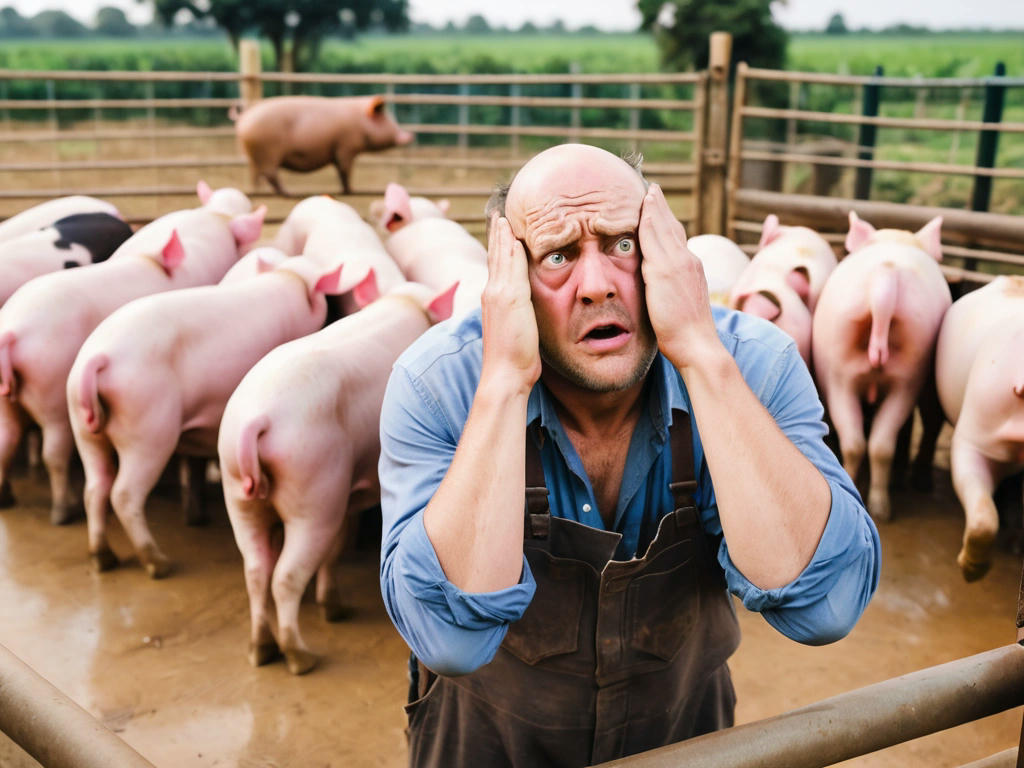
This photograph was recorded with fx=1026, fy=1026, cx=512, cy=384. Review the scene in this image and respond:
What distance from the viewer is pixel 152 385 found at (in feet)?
10.6

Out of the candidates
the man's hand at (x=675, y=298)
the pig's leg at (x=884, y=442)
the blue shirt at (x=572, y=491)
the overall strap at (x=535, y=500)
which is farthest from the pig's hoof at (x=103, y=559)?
the pig's leg at (x=884, y=442)

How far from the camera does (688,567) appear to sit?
5.50 ft

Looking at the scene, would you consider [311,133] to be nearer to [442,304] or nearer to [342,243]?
[342,243]

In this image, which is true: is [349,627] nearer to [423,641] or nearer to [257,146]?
[423,641]

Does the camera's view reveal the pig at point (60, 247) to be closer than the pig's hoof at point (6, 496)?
No

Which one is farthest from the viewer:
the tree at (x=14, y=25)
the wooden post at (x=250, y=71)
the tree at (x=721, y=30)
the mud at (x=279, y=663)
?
the tree at (x=14, y=25)

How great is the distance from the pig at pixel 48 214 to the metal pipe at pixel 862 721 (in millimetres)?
4455

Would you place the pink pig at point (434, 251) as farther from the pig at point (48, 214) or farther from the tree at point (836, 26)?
the tree at point (836, 26)

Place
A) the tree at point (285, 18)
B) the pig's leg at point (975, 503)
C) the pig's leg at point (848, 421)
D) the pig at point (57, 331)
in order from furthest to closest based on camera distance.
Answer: the tree at point (285, 18), the pig's leg at point (848, 421), the pig at point (57, 331), the pig's leg at point (975, 503)

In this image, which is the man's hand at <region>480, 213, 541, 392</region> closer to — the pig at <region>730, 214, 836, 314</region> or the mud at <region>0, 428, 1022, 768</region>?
the mud at <region>0, 428, 1022, 768</region>

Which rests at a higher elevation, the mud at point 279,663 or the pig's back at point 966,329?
the pig's back at point 966,329

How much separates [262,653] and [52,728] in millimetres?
1769

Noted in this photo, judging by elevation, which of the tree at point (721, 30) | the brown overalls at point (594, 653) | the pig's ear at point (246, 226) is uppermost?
the tree at point (721, 30)

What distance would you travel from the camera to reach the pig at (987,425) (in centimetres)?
313
